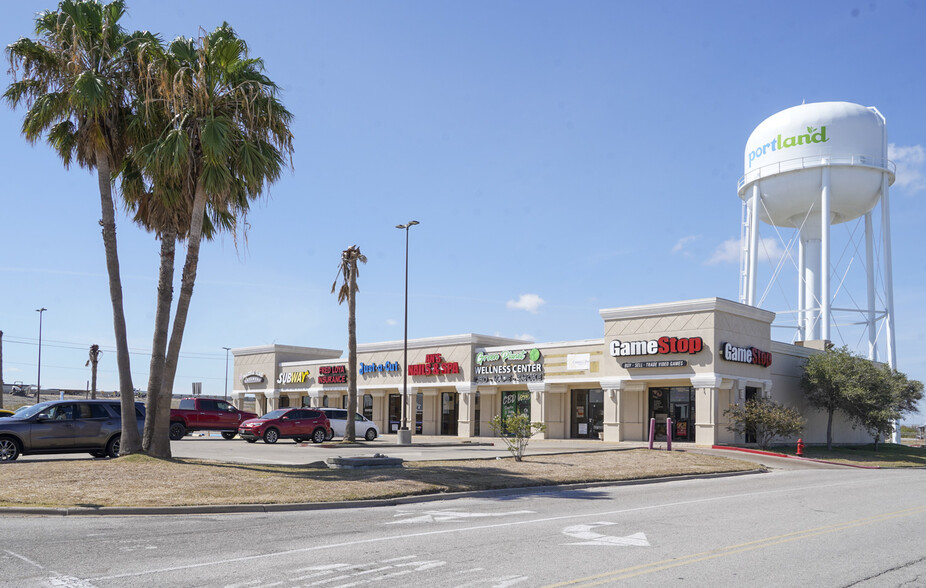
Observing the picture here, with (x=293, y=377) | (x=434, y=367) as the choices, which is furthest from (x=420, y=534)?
(x=293, y=377)

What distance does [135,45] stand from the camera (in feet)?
64.4

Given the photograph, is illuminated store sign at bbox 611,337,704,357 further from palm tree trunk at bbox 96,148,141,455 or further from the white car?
palm tree trunk at bbox 96,148,141,455

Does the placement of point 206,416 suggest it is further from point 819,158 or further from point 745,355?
point 819,158


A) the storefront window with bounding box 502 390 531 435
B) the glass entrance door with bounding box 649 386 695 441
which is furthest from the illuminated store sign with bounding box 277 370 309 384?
the glass entrance door with bounding box 649 386 695 441

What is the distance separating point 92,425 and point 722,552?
57.4ft

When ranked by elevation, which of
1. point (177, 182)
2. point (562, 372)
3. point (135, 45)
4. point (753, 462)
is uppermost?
point (135, 45)

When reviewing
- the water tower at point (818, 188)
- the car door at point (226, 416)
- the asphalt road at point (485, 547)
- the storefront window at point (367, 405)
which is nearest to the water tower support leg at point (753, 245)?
the water tower at point (818, 188)

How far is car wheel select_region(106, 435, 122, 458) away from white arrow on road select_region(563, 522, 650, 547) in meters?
14.9

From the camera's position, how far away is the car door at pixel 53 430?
2009cm

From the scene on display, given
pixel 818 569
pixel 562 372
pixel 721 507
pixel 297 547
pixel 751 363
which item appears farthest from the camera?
pixel 562 372

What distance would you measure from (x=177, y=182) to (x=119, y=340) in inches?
171

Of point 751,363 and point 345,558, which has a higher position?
point 751,363

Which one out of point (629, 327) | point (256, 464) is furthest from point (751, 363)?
point (256, 464)

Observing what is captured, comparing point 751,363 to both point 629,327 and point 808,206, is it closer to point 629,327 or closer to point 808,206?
point 629,327
